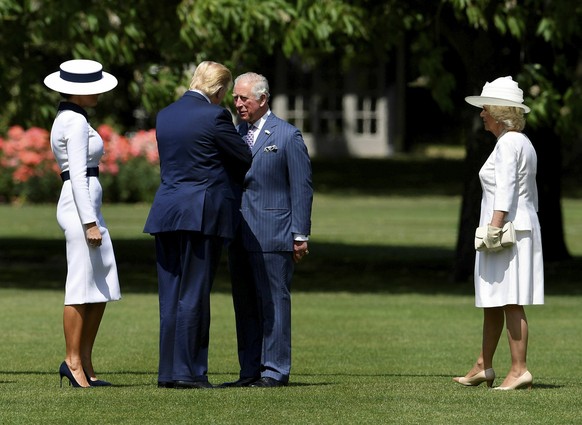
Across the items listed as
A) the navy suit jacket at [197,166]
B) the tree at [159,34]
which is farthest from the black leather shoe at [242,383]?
the tree at [159,34]

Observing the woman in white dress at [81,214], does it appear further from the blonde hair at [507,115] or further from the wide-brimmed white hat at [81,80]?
the blonde hair at [507,115]

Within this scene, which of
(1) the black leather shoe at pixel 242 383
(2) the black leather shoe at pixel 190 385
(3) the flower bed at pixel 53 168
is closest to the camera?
(2) the black leather shoe at pixel 190 385

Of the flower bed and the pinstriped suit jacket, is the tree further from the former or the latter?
the flower bed

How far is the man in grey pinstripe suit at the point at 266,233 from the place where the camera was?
9.65 m

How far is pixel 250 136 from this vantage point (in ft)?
32.1

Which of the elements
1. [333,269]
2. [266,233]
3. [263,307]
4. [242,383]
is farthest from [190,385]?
[333,269]

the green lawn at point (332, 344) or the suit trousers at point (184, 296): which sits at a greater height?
the suit trousers at point (184, 296)

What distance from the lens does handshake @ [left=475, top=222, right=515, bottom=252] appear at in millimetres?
9577

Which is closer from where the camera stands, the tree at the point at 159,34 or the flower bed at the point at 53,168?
the tree at the point at 159,34

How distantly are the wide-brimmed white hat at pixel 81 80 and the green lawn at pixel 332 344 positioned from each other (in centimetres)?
177

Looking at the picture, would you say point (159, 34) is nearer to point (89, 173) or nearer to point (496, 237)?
point (89, 173)

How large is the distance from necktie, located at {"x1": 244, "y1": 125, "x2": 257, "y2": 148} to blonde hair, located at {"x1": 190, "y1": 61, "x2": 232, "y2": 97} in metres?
0.44

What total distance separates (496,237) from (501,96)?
0.85m

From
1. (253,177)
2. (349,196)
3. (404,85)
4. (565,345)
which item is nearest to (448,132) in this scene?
(404,85)
